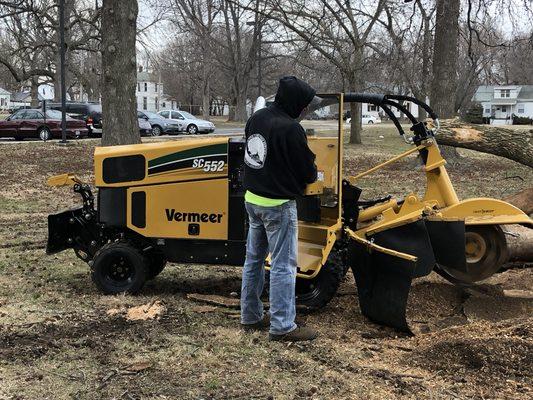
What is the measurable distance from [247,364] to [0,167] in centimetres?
1356

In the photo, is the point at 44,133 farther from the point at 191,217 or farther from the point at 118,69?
the point at 191,217

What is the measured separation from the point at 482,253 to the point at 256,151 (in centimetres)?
237

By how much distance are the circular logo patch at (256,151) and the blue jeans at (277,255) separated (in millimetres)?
300

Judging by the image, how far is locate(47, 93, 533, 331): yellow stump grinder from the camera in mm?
4996

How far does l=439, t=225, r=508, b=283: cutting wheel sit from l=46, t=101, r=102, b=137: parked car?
25100mm

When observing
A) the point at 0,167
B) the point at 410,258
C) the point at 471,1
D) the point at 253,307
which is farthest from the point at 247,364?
the point at 471,1

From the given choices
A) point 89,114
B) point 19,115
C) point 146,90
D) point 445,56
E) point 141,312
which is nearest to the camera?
point 141,312

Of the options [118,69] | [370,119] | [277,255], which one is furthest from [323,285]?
[370,119]

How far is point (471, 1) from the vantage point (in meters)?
17.0

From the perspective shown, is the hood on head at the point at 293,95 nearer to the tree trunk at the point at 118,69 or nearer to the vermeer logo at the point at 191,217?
the vermeer logo at the point at 191,217

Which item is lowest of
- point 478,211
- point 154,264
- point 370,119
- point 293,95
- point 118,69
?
point 154,264

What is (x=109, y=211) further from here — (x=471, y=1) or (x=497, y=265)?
(x=471, y=1)

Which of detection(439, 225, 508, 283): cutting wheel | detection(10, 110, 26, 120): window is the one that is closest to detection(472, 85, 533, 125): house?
detection(10, 110, 26, 120): window

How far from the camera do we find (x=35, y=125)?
25.8 metres
